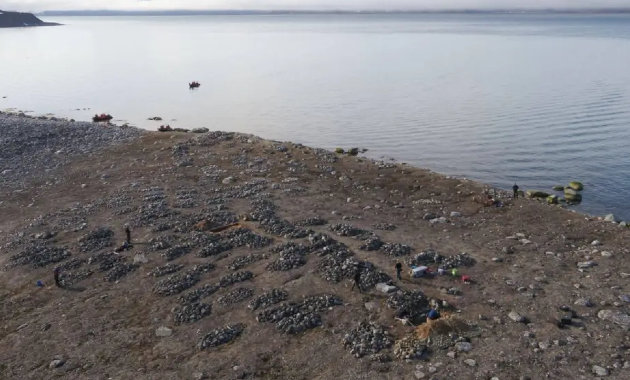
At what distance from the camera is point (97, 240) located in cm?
2553

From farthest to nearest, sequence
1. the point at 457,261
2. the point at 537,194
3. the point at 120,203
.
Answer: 1. the point at 537,194
2. the point at 120,203
3. the point at 457,261

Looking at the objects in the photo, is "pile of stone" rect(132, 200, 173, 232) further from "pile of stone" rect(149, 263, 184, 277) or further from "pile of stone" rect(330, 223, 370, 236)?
"pile of stone" rect(330, 223, 370, 236)

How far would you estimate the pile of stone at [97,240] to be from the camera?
24.9 metres

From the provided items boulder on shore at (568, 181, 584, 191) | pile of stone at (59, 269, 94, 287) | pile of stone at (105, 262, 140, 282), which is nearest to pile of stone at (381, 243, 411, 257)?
pile of stone at (105, 262, 140, 282)

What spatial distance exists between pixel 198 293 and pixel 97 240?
7790 millimetres

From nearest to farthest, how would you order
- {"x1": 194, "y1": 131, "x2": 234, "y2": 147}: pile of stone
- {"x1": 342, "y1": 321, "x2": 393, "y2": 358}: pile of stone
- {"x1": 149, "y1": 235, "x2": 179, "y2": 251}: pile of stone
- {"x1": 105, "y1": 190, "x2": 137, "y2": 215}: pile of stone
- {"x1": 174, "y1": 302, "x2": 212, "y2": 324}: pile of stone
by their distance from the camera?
{"x1": 342, "y1": 321, "x2": 393, "y2": 358}: pile of stone
{"x1": 174, "y1": 302, "x2": 212, "y2": 324}: pile of stone
{"x1": 149, "y1": 235, "x2": 179, "y2": 251}: pile of stone
{"x1": 105, "y1": 190, "x2": 137, "y2": 215}: pile of stone
{"x1": 194, "y1": 131, "x2": 234, "y2": 147}: pile of stone

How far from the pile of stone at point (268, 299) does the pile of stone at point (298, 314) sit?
41 centimetres

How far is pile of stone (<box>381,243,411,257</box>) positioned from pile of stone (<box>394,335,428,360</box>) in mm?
5948

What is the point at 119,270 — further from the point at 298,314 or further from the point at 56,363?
the point at 298,314

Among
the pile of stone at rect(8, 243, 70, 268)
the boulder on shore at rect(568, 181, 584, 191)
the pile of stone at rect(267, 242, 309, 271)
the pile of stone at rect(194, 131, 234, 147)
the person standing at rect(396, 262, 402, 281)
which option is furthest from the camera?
the pile of stone at rect(194, 131, 234, 147)

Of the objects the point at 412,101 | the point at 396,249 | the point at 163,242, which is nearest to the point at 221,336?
the point at 163,242

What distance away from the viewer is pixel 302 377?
16141 millimetres

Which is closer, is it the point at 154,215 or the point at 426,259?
the point at 426,259

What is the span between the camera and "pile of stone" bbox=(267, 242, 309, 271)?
22.2 m
